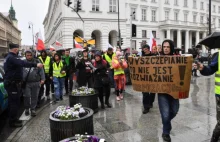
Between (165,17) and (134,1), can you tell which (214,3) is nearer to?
(165,17)

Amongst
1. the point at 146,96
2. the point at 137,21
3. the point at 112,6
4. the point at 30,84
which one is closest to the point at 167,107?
the point at 146,96

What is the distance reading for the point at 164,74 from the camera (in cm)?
457

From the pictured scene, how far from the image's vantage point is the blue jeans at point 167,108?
443 cm

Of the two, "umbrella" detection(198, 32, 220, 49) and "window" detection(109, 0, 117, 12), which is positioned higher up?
"window" detection(109, 0, 117, 12)

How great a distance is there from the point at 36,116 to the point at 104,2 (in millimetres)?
36543

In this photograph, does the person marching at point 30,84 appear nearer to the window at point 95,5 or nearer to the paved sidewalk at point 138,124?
the paved sidewalk at point 138,124

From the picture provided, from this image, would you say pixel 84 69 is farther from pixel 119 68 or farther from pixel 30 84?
pixel 30 84

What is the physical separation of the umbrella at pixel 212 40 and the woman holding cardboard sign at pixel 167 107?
27.6 inches

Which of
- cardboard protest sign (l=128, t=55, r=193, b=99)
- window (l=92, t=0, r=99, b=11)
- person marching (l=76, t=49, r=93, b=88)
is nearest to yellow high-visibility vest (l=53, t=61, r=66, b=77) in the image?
person marching (l=76, t=49, r=93, b=88)

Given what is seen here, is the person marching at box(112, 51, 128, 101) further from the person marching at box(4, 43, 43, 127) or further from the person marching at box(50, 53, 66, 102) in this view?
the person marching at box(4, 43, 43, 127)

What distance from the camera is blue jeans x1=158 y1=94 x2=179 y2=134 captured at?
4.43 meters

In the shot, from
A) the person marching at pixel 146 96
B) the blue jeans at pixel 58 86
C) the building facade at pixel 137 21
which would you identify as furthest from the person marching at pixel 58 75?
the building facade at pixel 137 21

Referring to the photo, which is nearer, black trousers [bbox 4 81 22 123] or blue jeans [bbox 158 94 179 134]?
blue jeans [bbox 158 94 179 134]

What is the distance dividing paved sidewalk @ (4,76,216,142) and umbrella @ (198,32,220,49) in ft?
5.93
